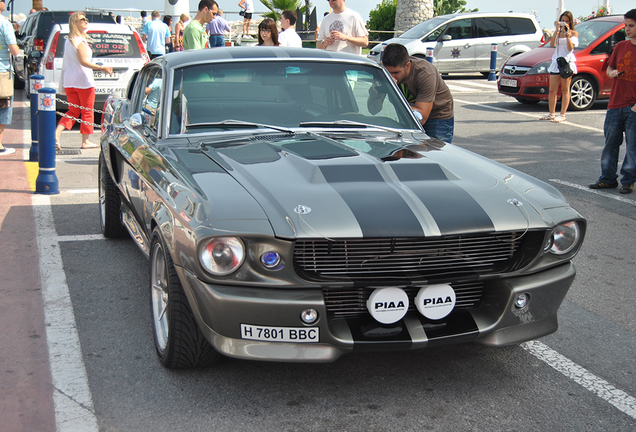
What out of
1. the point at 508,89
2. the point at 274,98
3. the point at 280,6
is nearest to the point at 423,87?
the point at 274,98

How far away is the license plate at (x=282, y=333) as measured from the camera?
2965 mm

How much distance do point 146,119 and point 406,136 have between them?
5.69 ft

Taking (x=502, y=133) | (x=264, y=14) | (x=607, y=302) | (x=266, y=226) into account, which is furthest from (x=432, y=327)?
(x=264, y=14)

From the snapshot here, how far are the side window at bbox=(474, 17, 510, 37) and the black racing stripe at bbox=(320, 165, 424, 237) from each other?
57.7 ft

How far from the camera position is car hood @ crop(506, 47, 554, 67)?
46.3ft

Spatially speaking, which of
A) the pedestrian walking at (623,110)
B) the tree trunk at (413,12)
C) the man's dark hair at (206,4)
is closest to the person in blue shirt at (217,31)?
the man's dark hair at (206,4)

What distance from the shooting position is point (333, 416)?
10.2 ft

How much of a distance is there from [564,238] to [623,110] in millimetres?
4960

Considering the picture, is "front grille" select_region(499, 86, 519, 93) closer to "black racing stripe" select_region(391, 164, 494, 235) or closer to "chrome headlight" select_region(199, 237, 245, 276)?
"black racing stripe" select_region(391, 164, 494, 235)

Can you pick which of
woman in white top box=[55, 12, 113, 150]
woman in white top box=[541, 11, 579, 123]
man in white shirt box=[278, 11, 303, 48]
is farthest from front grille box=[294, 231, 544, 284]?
woman in white top box=[541, 11, 579, 123]

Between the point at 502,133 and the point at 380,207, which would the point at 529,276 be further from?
the point at 502,133

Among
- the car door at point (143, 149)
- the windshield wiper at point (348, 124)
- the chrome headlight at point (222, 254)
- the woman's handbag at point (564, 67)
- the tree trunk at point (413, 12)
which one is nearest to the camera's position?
the chrome headlight at point (222, 254)

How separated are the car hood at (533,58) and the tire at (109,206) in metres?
10.6

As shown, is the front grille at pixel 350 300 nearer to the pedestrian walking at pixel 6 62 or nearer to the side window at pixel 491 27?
the pedestrian walking at pixel 6 62
